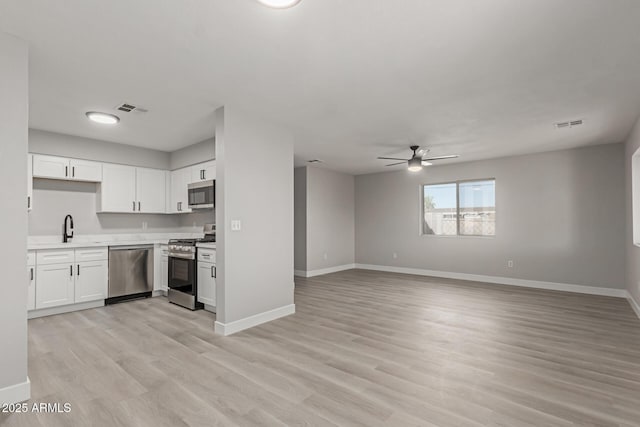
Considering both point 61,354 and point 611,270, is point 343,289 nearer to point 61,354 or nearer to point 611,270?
point 61,354

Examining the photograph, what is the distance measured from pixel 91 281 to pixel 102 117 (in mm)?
2386

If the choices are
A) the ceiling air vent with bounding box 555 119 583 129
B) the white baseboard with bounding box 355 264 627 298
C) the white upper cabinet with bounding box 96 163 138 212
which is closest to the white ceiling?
the ceiling air vent with bounding box 555 119 583 129

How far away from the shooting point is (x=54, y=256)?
14.3 ft

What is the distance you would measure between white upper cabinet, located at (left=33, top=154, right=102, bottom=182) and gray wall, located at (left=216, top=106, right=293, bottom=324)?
2730mm

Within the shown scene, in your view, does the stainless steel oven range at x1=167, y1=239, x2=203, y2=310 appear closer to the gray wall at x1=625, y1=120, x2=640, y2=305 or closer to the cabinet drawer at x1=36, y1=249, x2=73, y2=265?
the cabinet drawer at x1=36, y1=249, x2=73, y2=265

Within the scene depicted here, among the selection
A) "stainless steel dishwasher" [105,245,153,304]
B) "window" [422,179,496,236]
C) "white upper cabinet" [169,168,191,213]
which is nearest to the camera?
"stainless steel dishwasher" [105,245,153,304]

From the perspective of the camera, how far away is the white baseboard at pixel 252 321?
3609 millimetres

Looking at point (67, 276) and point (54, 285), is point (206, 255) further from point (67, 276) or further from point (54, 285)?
point (54, 285)

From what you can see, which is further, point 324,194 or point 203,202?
point 324,194

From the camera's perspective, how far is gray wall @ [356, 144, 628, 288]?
5.51 meters

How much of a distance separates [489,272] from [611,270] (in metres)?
1.90

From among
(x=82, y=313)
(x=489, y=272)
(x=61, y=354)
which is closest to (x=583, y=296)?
(x=489, y=272)

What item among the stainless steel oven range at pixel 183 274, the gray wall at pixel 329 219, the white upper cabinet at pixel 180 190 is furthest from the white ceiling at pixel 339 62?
the gray wall at pixel 329 219

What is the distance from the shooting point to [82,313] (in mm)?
4449
